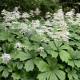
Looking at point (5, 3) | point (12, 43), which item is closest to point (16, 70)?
point (12, 43)

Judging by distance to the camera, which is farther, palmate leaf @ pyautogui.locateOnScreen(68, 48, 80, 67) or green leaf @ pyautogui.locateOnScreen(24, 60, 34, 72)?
palmate leaf @ pyautogui.locateOnScreen(68, 48, 80, 67)

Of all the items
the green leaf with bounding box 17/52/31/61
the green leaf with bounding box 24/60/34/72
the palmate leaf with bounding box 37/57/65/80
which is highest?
the green leaf with bounding box 17/52/31/61

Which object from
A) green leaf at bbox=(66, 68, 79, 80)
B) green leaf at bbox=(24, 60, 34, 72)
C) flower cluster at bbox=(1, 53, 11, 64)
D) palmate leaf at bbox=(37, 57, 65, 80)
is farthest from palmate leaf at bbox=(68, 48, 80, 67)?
flower cluster at bbox=(1, 53, 11, 64)

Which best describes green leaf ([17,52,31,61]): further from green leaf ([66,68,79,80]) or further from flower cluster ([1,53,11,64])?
green leaf ([66,68,79,80])

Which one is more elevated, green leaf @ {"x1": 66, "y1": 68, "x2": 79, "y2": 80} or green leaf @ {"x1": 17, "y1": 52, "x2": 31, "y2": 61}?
green leaf @ {"x1": 17, "y1": 52, "x2": 31, "y2": 61}

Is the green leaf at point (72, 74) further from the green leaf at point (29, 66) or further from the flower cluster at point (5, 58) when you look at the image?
the flower cluster at point (5, 58)

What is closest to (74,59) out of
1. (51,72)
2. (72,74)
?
(72,74)

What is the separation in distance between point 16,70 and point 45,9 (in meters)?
3.86

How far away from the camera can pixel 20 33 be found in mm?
2518

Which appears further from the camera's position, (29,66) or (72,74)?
(72,74)

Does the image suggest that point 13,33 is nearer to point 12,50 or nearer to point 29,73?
point 12,50

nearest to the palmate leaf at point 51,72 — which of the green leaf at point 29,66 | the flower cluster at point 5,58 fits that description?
the green leaf at point 29,66

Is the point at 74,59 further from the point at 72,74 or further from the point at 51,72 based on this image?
the point at 51,72

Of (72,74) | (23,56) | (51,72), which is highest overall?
(23,56)
